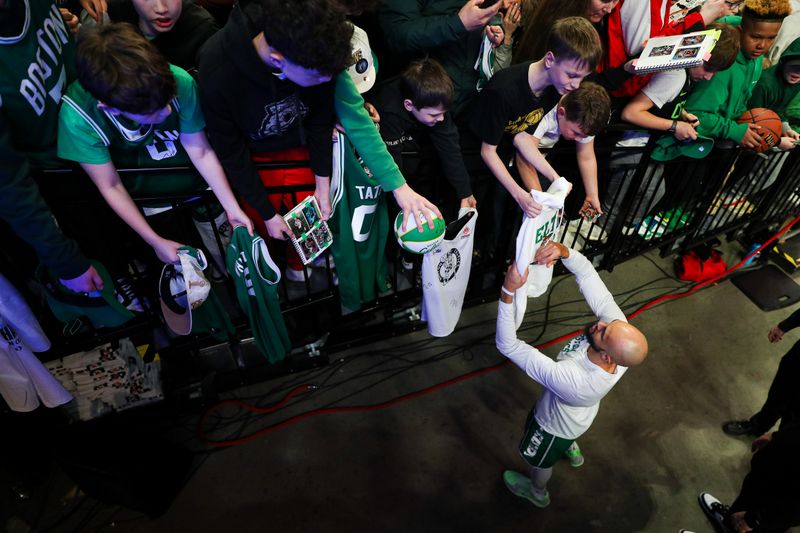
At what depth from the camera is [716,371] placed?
3600mm

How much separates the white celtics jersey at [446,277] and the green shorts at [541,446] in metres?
0.75

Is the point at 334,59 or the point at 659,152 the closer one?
the point at 334,59

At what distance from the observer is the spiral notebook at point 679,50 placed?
94.0 inches

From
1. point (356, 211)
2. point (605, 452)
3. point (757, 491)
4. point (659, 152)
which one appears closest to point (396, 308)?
point (356, 211)

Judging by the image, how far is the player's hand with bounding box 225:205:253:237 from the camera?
2090mm

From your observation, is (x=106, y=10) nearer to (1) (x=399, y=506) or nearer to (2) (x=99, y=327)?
(2) (x=99, y=327)

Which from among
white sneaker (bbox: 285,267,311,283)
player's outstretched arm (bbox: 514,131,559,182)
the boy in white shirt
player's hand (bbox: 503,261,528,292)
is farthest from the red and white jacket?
white sneaker (bbox: 285,267,311,283)

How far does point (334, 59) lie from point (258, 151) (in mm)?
748

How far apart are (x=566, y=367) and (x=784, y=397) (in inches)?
66.4

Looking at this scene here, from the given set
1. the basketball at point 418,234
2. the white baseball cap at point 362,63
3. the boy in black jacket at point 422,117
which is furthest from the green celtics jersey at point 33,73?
the basketball at point 418,234

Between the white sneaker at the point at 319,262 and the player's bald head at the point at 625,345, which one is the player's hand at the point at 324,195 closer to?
the white sneaker at the point at 319,262

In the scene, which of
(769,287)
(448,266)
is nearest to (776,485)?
(448,266)

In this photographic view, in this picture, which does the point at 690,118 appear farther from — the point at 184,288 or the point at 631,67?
the point at 184,288

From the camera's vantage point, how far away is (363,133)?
205 centimetres
